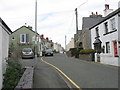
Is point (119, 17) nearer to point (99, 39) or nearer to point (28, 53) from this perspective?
point (99, 39)

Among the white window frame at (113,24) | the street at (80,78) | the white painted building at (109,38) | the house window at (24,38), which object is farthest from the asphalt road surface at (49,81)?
the house window at (24,38)

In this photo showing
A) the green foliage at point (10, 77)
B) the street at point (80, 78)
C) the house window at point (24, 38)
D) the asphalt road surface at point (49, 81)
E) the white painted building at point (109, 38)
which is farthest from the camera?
the house window at point (24, 38)

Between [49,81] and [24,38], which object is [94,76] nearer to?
[49,81]

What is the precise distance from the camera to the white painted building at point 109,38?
685 inches

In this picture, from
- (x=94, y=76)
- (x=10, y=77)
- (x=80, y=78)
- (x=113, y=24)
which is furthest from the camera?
(x=113, y=24)

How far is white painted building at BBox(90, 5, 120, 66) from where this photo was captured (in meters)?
17.4

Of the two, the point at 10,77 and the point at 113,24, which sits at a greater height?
the point at 113,24

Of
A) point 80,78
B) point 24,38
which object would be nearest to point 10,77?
point 80,78

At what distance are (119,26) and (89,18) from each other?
65.2ft

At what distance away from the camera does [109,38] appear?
814 inches

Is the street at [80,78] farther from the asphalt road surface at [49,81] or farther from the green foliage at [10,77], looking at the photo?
the green foliage at [10,77]

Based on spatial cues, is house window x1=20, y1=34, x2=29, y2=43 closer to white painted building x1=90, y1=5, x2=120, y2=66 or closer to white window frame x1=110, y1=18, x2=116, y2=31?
Result: white painted building x1=90, y1=5, x2=120, y2=66

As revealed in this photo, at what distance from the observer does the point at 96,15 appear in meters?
38.9

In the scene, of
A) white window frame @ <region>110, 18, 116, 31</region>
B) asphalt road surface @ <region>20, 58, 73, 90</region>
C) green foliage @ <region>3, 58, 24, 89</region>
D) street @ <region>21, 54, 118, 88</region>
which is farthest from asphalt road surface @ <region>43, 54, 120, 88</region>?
white window frame @ <region>110, 18, 116, 31</region>
